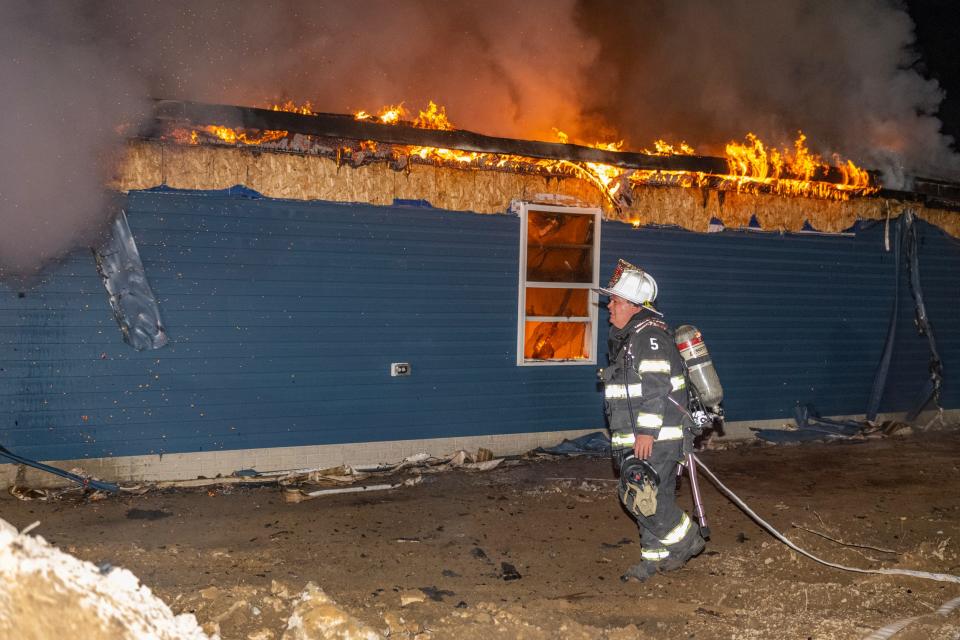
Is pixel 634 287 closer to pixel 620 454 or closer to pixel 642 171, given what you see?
pixel 620 454

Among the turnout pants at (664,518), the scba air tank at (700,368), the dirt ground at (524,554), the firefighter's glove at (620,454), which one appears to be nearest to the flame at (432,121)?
the scba air tank at (700,368)

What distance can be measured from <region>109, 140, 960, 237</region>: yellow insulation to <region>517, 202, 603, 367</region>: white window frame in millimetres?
108

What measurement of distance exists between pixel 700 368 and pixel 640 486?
3.30ft

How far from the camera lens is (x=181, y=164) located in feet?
22.3

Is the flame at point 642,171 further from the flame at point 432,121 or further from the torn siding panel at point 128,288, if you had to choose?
the torn siding panel at point 128,288

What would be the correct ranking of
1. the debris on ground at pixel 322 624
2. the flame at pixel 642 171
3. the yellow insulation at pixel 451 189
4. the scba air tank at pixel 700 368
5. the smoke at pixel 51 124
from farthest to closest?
1. the flame at pixel 642 171
2. the yellow insulation at pixel 451 189
3. the smoke at pixel 51 124
4. the scba air tank at pixel 700 368
5. the debris on ground at pixel 322 624

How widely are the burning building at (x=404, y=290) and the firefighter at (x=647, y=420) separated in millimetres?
2956

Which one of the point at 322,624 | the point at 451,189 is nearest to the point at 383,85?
the point at 451,189

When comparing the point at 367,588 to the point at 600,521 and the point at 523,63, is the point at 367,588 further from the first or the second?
the point at 523,63

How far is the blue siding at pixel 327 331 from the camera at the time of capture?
21.6 ft

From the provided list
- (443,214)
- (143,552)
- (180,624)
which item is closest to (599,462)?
(443,214)

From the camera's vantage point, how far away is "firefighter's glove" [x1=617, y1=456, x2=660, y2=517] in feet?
15.8

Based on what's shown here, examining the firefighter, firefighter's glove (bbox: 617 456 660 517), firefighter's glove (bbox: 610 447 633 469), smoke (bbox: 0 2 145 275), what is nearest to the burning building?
smoke (bbox: 0 2 145 275)

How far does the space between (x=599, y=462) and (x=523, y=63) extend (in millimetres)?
5607
